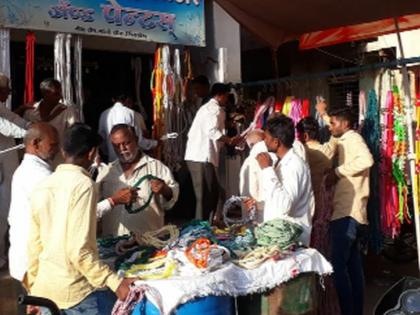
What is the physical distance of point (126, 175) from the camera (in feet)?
13.2

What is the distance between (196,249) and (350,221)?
2010mm

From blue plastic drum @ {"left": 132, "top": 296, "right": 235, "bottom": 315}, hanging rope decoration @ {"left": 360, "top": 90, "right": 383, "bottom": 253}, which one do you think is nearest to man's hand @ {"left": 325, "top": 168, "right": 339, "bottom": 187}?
hanging rope decoration @ {"left": 360, "top": 90, "right": 383, "bottom": 253}

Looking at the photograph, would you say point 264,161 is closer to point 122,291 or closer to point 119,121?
point 122,291

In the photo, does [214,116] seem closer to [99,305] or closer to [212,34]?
[212,34]

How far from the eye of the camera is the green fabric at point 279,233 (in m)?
3.58

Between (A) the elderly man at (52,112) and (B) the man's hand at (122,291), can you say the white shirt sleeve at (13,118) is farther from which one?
(B) the man's hand at (122,291)

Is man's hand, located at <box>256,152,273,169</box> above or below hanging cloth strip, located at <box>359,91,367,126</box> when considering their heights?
below

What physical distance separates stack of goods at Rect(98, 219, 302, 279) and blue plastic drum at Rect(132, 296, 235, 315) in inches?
5.8

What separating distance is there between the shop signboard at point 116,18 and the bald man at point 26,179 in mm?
2794

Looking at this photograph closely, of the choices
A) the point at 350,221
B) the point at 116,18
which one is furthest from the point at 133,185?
the point at 116,18

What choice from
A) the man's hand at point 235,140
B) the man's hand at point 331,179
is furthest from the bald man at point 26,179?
the man's hand at point 235,140

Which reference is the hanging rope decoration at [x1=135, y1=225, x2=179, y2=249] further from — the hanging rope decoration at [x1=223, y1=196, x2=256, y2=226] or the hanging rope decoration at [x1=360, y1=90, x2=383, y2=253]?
the hanging rope decoration at [x1=360, y1=90, x2=383, y2=253]

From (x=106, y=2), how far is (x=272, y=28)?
2.02 metres

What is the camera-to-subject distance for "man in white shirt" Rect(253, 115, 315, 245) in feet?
12.4
